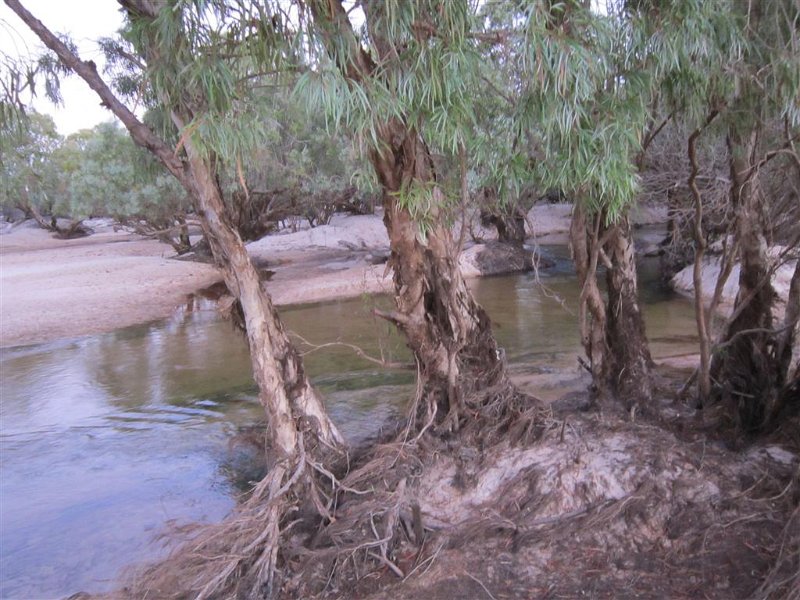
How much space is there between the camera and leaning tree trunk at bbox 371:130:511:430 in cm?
541

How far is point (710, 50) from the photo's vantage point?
4.39 m

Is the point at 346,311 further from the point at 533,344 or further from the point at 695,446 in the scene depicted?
the point at 695,446

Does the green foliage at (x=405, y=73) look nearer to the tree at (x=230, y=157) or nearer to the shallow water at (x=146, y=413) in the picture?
the tree at (x=230, y=157)

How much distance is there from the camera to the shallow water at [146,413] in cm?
588

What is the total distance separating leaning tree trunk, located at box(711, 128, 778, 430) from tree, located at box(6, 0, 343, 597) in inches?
129

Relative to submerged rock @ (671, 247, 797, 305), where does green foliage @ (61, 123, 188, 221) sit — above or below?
above

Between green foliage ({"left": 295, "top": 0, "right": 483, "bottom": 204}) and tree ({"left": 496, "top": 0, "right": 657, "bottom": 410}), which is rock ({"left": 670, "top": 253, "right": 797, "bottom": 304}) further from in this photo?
green foliage ({"left": 295, "top": 0, "right": 483, "bottom": 204})

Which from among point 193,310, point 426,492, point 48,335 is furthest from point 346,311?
point 426,492

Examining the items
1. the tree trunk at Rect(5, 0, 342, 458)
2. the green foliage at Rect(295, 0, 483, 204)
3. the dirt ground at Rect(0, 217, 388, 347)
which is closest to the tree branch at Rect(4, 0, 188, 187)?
the tree trunk at Rect(5, 0, 342, 458)

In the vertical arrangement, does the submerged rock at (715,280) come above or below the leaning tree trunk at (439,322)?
below

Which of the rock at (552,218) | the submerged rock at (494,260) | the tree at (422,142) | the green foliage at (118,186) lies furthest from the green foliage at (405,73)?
the rock at (552,218)

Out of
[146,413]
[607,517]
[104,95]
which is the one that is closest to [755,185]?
[607,517]

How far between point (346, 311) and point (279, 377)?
9181 mm

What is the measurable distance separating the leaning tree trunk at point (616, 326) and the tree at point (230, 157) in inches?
95.0
